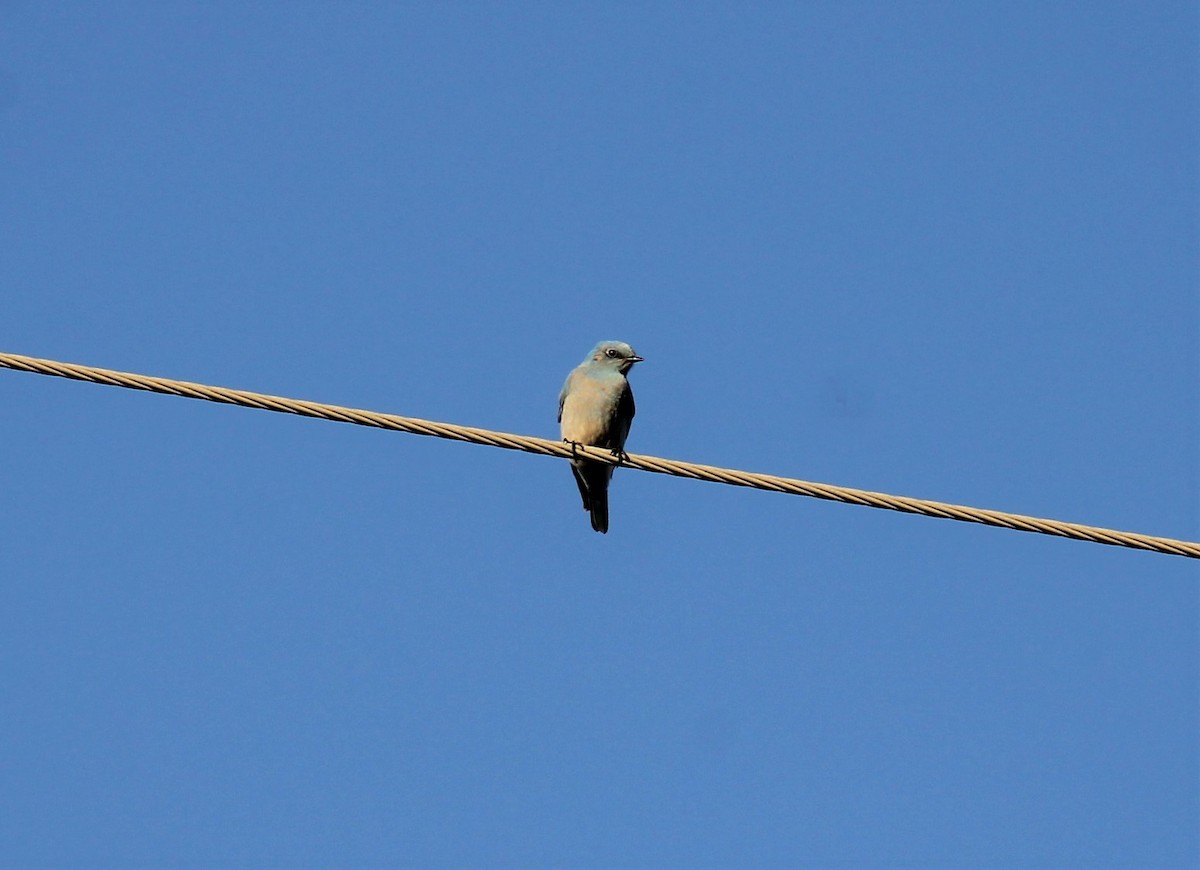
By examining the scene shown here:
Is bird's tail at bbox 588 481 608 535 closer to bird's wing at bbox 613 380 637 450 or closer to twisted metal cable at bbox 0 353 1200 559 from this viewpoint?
bird's wing at bbox 613 380 637 450

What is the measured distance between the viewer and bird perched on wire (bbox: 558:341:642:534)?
423 inches

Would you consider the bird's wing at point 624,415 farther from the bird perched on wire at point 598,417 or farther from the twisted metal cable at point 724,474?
the twisted metal cable at point 724,474

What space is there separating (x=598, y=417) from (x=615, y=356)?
61 centimetres

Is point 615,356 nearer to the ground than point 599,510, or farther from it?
farther from it

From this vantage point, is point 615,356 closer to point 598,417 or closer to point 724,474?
point 598,417

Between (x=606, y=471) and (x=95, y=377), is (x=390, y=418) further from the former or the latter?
(x=606, y=471)

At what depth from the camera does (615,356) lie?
11.1 meters

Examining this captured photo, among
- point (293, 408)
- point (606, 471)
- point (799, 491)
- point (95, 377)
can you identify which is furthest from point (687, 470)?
point (606, 471)

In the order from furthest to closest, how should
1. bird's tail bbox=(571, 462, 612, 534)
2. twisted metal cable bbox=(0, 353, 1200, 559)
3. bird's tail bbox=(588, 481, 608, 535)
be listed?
bird's tail bbox=(588, 481, 608, 535), bird's tail bbox=(571, 462, 612, 534), twisted metal cable bbox=(0, 353, 1200, 559)

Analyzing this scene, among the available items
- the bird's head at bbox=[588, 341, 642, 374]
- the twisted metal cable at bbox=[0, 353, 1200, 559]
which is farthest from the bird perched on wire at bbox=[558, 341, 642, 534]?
the twisted metal cable at bbox=[0, 353, 1200, 559]

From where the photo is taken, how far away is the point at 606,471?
10.8 m

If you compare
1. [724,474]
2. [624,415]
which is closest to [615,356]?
[624,415]

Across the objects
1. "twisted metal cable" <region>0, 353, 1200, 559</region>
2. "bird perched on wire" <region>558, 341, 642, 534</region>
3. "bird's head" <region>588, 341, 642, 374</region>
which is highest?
"bird's head" <region>588, 341, 642, 374</region>

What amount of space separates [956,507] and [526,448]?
1835mm
